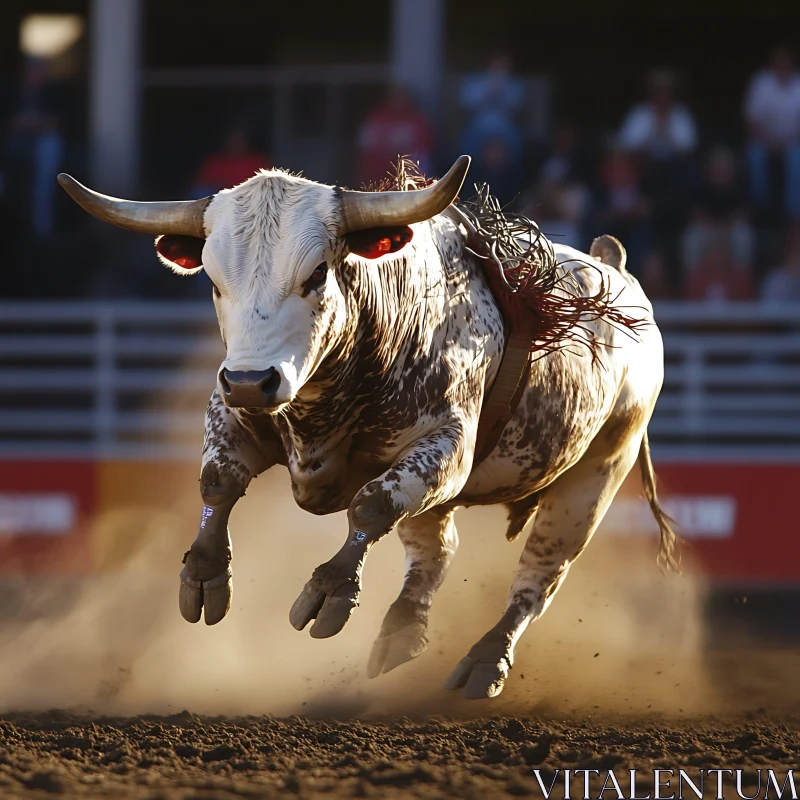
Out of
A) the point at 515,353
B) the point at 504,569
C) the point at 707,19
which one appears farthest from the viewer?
the point at 707,19

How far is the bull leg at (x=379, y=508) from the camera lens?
4.13m

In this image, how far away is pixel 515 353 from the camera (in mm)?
4887

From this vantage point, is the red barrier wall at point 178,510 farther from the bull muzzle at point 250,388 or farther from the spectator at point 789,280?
the bull muzzle at point 250,388

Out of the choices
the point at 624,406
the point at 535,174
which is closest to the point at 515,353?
the point at 624,406

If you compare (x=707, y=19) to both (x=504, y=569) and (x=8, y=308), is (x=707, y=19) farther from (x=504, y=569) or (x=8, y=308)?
(x=504, y=569)

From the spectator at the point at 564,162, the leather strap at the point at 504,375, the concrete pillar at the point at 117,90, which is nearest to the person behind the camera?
the leather strap at the point at 504,375

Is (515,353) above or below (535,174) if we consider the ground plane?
below

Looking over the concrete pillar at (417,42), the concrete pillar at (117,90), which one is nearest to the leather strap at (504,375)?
the concrete pillar at (417,42)

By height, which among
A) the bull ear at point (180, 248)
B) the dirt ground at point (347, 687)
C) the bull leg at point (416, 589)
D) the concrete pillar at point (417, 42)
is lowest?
the dirt ground at point (347, 687)

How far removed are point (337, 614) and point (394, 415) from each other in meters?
0.70

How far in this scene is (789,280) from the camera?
35.3 ft

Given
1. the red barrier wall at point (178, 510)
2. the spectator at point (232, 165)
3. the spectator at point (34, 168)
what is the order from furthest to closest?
the spectator at point (34, 168), the spectator at point (232, 165), the red barrier wall at point (178, 510)

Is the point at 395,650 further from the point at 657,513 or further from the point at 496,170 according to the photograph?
the point at 496,170

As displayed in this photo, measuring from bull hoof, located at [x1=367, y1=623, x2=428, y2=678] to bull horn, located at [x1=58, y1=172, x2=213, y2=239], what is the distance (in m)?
1.61
